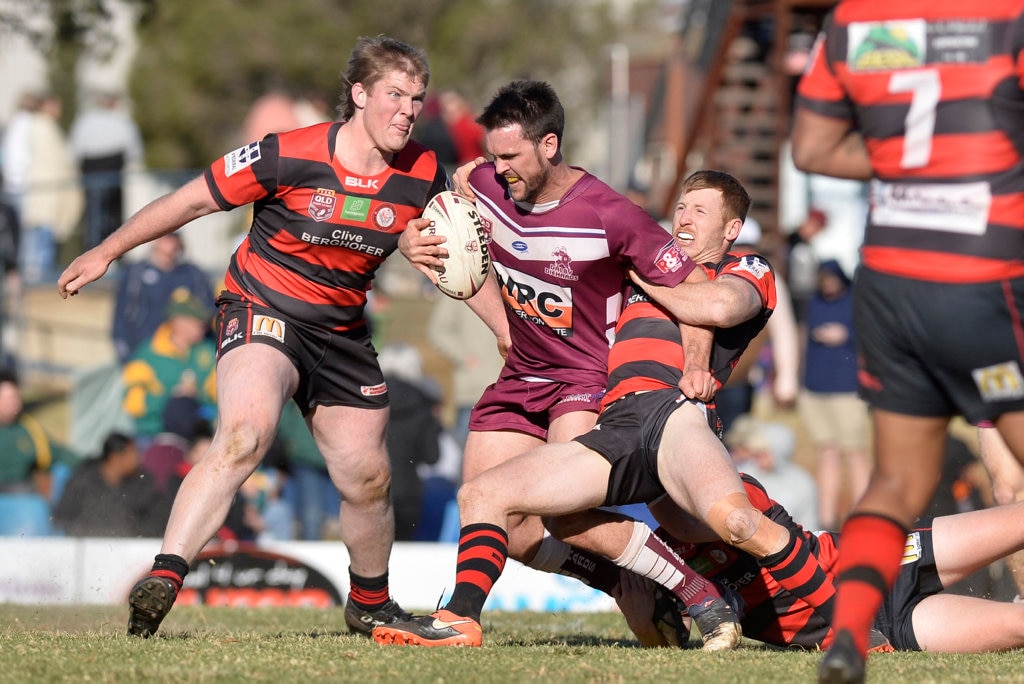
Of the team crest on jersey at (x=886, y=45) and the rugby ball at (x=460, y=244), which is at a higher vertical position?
the team crest on jersey at (x=886, y=45)

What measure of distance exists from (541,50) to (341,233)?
24.7m

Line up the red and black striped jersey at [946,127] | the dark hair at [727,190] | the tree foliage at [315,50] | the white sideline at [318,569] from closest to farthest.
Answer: the red and black striped jersey at [946,127]
the dark hair at [727,190]
the white sideline at [318,569]
the tree foliage at [315,50]

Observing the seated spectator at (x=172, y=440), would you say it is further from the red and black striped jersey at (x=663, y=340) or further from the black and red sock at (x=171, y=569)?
the red and black striped jersey at (x=663, y=340)

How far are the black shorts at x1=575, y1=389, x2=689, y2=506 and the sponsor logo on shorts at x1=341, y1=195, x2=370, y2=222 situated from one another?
1.48 m

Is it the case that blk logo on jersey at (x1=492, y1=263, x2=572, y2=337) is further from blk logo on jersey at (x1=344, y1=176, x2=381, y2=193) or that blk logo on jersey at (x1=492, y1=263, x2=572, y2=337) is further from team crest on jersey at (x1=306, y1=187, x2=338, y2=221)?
team crest on jersey at (x1=306, y1=187, x2=338, y2=221)

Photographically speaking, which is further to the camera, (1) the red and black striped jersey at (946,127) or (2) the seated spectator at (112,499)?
(2) the seated spectator at (112,499)

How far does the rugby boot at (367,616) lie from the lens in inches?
262

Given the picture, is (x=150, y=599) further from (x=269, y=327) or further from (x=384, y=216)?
(x=384, y=216)

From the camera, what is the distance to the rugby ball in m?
5.79

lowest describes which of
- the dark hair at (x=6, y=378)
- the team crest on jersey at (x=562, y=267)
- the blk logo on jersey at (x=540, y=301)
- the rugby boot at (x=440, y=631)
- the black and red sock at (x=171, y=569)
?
the rugby boot at (x=440, y=631)

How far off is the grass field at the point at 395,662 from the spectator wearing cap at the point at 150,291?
671cm

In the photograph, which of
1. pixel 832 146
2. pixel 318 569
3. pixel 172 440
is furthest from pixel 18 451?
pixel 832 146

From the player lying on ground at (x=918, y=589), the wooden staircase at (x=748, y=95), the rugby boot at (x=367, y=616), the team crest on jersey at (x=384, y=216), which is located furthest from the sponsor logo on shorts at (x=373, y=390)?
the wooden staircase at (x=748, y=95)

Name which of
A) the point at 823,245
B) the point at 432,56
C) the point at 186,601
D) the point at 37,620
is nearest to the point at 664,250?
the point at 37,620
